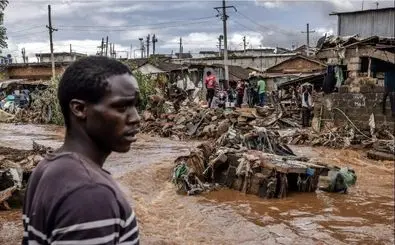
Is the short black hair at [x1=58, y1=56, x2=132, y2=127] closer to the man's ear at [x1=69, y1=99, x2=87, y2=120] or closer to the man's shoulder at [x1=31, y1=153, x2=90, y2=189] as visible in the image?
the man's ear at [x1=69, y1=99, x2=87, y2=120]

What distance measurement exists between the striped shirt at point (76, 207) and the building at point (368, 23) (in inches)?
1035

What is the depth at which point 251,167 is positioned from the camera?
9164mm

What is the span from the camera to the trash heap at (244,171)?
29.3ft

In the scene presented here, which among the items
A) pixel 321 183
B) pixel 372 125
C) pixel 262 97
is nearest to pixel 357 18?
pixel 262 97

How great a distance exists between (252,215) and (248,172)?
1.46 metres

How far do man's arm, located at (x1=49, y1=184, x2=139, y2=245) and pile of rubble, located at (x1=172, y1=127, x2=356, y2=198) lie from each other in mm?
7838

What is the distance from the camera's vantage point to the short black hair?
1.34 metres

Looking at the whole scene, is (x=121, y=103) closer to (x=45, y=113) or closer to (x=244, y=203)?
(x=244, y=203)

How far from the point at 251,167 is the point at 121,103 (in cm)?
794

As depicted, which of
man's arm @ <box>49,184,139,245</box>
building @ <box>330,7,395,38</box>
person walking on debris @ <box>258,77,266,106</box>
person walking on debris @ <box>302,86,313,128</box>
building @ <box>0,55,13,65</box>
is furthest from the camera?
building @ <box>330,7,395,38</box>

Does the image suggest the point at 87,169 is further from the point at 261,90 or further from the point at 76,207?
the point at 261,90

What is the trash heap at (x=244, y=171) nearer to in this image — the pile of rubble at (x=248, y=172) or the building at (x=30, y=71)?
the pile of rubble at (x=248, y=172)

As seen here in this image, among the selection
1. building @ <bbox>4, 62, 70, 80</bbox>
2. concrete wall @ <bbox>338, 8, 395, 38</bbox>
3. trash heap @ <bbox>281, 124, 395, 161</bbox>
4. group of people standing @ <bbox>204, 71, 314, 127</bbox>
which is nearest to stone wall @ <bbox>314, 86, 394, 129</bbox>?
trash heap @ <bbox>281, 124, 395, 161</bbox>

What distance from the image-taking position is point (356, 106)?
15555 mm
